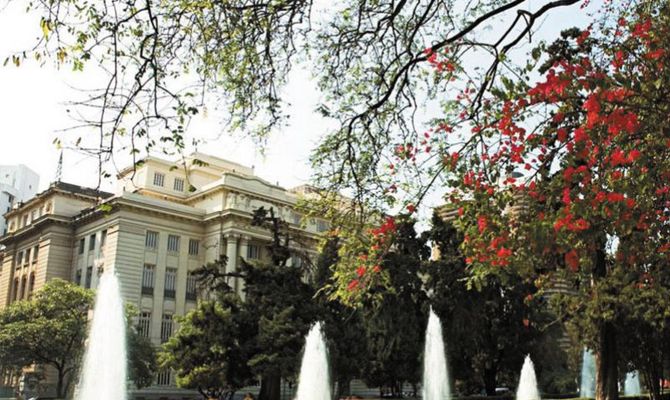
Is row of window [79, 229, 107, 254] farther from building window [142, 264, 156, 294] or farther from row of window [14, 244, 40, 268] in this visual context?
row of window [14, 244, 40, 268]

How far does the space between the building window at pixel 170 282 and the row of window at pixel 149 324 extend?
1374mm

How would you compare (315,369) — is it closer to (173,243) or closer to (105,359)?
(105,359)

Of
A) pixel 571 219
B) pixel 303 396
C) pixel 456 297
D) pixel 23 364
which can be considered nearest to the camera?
pixel 571 219

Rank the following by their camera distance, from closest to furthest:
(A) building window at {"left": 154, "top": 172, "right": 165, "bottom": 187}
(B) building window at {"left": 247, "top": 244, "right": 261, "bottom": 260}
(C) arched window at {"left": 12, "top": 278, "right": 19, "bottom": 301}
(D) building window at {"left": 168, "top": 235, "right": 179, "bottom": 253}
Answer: (D) building window at {"left": 168, "top": 235, "right": 179, "bottom": 253}
(B) building window at {"left": 247, "top": 244, "right": 261, "bottom": 260}
(A) building window at {"left": 154, "top": 172, "right": 165, "bottom": 187}
(C) arched window at {"left": 12, "top": 278, "right": 19, "bottom": 301}

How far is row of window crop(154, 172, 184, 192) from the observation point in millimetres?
49969

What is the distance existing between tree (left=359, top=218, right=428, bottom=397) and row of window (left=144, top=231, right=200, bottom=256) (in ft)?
63.8

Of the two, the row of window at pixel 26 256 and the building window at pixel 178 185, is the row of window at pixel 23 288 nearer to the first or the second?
the row of window at pixel 26 256

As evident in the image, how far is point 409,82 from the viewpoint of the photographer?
28.4ft

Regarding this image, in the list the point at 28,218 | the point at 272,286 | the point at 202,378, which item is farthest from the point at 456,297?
the point at 28,218

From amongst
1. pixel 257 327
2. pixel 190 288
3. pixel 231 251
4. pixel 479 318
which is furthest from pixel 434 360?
A: pixel 190 288

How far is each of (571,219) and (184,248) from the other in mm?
42148

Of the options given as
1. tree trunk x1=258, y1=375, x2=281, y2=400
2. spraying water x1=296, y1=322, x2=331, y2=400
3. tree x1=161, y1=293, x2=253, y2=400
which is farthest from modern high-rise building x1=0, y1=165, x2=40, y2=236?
spraying water x1=296, y1=322, x2=331, y2=400

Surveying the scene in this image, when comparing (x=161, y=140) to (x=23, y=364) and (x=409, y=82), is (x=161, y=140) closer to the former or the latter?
(x=409, y=82)

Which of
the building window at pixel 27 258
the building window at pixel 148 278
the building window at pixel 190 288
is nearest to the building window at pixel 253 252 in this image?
the building window at pixel 190 288
